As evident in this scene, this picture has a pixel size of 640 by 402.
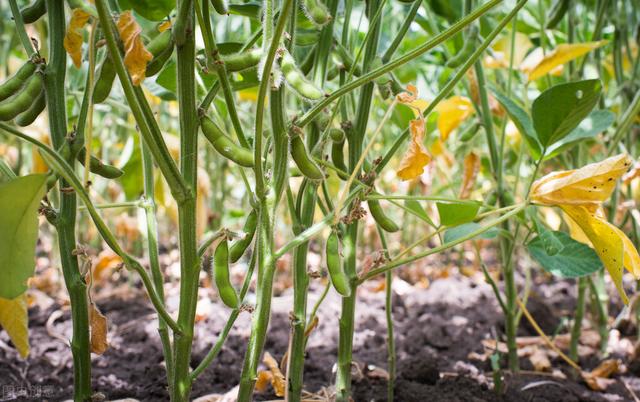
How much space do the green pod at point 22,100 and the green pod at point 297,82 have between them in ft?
0.82

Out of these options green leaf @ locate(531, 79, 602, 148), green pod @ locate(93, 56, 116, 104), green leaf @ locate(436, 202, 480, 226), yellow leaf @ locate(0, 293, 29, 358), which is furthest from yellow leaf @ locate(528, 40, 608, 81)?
yellow leaf @ locate(0, 293, 29, 358)

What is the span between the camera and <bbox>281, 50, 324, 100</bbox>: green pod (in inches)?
22.4

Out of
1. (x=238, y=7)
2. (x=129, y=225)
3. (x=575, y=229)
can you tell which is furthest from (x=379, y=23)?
(x=129, y=225)

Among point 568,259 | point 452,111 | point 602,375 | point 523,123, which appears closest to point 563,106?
point 523,123

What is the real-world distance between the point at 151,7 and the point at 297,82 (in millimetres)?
236

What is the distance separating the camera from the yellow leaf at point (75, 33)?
526mm

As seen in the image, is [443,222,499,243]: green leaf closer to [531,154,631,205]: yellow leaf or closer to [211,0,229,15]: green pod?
[531,154,631,205]: yellow leaf

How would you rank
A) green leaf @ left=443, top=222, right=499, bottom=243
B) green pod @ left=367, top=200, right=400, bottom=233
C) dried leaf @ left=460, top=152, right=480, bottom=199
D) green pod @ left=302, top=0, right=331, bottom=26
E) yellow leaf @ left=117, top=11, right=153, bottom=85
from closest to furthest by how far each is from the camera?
1. yellow leaf @ left=117, top=11, right=153, bottom=85
2. green pod @ left=302, top=0, right=331, bottom=26
3. green pod @ left=367, top=200, right=400, bottom=233
4. green leaf @ left=443, top=222, right=499, bottom=243
5. dried leaf @ left=460, top=152, right=480, bottom=199

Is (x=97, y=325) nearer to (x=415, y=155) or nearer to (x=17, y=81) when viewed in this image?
(x=17, y=81)

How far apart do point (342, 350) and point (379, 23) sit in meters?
0.43

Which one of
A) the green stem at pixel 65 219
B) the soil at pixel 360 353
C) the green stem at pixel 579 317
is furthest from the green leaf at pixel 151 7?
the green stem at pixel 579 317

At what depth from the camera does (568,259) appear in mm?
879

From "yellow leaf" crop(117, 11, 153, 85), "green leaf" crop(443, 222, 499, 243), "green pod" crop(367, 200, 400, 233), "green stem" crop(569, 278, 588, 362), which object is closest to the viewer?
"yellow leaf" crop(117, 11, 153, 85)

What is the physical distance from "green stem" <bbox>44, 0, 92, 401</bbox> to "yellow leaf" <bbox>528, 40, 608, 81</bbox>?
0.75 metres
